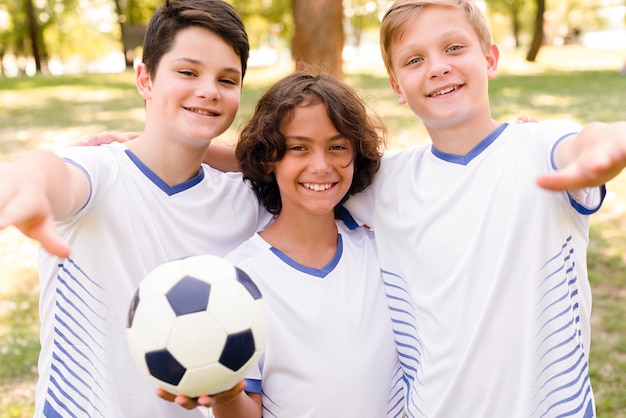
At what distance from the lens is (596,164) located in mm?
1641

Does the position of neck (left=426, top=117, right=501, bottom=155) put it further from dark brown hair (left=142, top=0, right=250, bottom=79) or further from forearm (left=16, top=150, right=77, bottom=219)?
forearm (left=16, top=150, right=77, bottom=219)

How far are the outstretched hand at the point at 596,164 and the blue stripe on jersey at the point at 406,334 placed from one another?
90cm

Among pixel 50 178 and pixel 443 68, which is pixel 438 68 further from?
pixel 50 178

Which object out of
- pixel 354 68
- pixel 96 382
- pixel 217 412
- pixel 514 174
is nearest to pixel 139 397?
pixel 96 382

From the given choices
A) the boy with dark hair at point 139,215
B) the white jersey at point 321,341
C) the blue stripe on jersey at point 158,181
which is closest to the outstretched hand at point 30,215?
the boy with dark hair at point 139,215

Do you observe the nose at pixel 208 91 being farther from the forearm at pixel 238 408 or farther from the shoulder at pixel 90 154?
the forearm at pixel 238 408

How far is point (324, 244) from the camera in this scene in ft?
8.51

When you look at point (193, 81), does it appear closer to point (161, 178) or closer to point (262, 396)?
point (161, 178)

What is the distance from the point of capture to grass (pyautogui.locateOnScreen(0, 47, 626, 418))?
4371mm

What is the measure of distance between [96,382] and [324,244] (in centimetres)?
105

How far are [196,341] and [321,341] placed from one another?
0.60m

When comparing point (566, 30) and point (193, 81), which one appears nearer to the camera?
point (193, 81)

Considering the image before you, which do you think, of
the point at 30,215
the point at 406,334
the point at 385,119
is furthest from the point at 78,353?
the point at 385,119

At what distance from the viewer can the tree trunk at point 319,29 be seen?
7.04 metres
